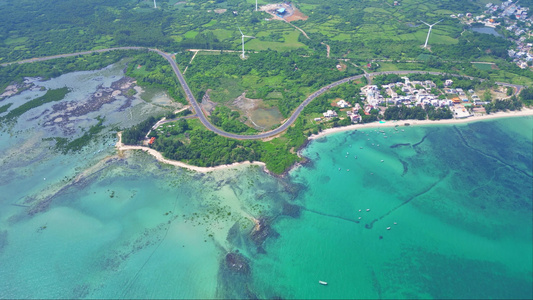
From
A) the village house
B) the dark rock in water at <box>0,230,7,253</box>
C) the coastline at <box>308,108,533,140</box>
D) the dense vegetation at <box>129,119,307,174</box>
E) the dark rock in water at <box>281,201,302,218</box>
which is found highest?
the village house

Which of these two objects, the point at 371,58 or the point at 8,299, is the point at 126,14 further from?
the point at 8,299

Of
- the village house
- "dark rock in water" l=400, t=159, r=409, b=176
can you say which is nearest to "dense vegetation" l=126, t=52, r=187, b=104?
the village house

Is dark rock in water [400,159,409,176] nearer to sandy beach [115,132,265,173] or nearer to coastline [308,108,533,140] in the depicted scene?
coastline [308,108,533,140]

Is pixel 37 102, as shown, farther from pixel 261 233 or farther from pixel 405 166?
pixel 405 166

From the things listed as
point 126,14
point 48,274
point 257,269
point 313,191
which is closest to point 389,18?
point 313,191

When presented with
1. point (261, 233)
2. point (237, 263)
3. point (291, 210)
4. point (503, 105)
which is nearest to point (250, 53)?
point (291, 210)

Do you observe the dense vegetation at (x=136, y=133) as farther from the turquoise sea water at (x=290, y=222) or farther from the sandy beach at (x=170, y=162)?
the turquoise sea water at (x=290, y=222)
